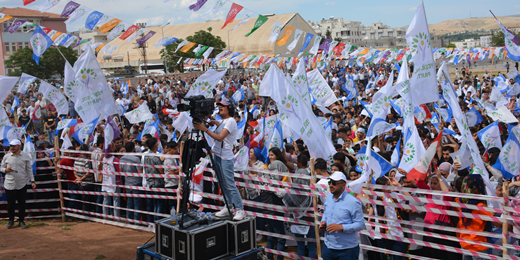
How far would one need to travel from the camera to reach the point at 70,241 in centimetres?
816

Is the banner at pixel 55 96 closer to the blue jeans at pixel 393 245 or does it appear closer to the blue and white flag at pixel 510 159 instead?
the blue jeans at pixel 393 245

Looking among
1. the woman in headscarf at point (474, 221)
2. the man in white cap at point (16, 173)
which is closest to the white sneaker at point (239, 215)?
the woman in headscarf at point (474, 221)

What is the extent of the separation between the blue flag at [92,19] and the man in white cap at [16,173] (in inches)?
209

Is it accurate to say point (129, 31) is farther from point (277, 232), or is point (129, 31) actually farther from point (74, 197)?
point (277, 232)

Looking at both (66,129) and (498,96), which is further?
(498,96)

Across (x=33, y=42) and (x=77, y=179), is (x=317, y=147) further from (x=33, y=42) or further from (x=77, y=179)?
(x=33, y=42)

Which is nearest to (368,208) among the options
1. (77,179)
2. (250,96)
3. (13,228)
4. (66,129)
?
(77,179)

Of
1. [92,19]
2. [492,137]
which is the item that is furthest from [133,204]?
[492,137]

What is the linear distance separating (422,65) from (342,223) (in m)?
3.43

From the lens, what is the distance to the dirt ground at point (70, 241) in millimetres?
7453

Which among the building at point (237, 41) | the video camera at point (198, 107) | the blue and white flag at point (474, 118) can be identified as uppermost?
the building at point (237, 41)

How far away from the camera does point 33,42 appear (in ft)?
42.8

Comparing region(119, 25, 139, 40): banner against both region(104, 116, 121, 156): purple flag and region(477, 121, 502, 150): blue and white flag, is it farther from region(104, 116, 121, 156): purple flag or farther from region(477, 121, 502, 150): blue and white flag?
region(477, 121, 502, 150): blue and white flag

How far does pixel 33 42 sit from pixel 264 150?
8471 millimetres
